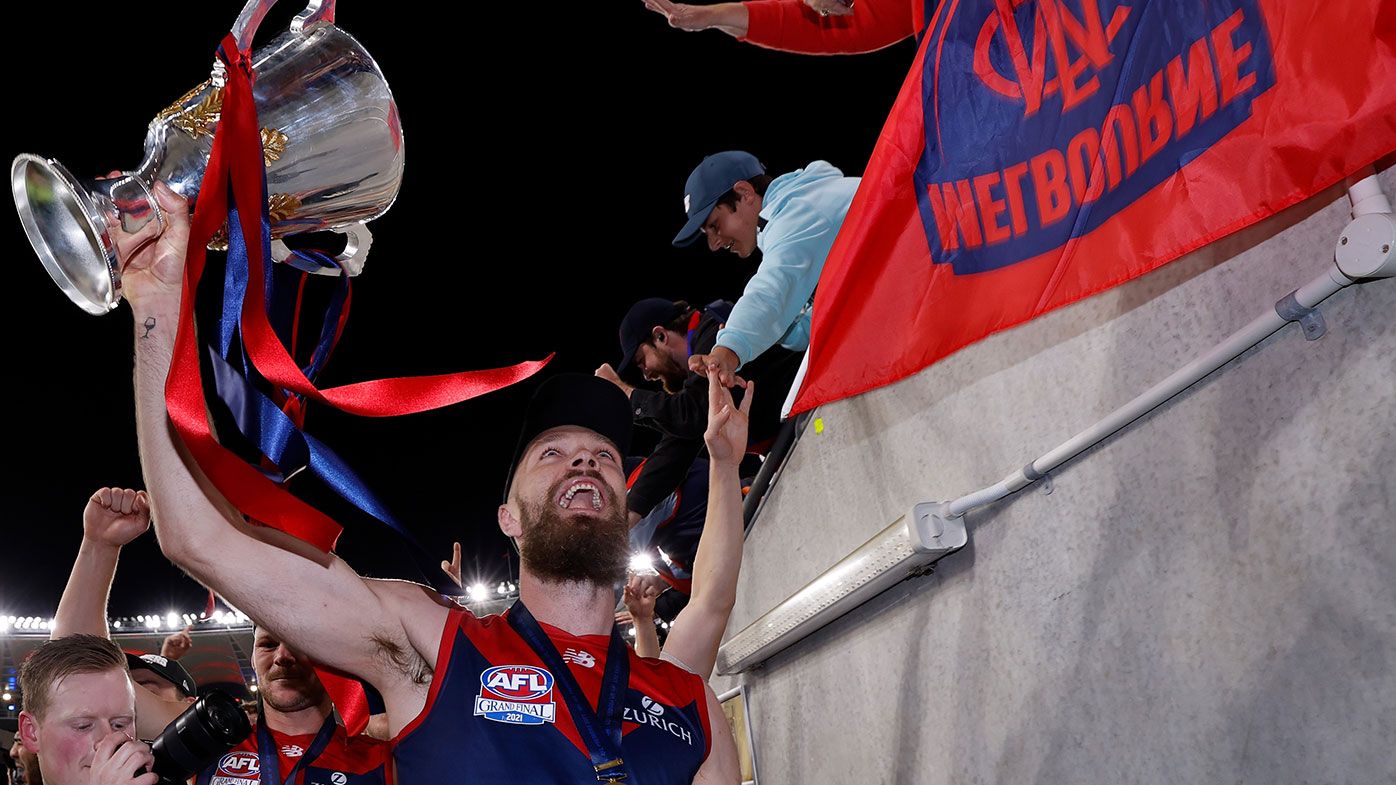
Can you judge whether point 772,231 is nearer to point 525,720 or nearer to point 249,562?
point 525,720

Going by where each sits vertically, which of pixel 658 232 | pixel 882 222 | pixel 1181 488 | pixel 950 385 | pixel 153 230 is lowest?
Result: pixel 1181 488

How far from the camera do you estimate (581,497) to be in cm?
245

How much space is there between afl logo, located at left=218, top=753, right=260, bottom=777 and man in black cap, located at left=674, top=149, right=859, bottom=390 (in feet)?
Answer: 5.95

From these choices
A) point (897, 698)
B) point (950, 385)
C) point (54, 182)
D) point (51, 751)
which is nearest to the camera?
point (54, 182)

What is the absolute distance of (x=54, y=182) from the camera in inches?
64.0

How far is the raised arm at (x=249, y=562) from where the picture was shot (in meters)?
1.70

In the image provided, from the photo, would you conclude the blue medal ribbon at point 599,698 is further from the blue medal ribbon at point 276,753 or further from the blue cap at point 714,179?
the blue cap at point 714,179

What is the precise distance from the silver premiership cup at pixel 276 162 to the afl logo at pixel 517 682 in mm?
996

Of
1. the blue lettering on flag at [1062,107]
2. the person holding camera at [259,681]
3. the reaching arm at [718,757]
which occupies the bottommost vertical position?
the reaching arm at [718,757]

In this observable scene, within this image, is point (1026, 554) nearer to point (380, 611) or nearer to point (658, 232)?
point (380, 611)

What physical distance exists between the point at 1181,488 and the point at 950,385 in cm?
93

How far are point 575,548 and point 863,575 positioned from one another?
0.97 metres

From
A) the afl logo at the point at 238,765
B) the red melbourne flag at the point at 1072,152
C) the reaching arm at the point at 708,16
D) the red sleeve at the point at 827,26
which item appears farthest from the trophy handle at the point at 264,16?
the afl logo at the point at 238,765

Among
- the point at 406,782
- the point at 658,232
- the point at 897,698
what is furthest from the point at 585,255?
the point at 406,782
